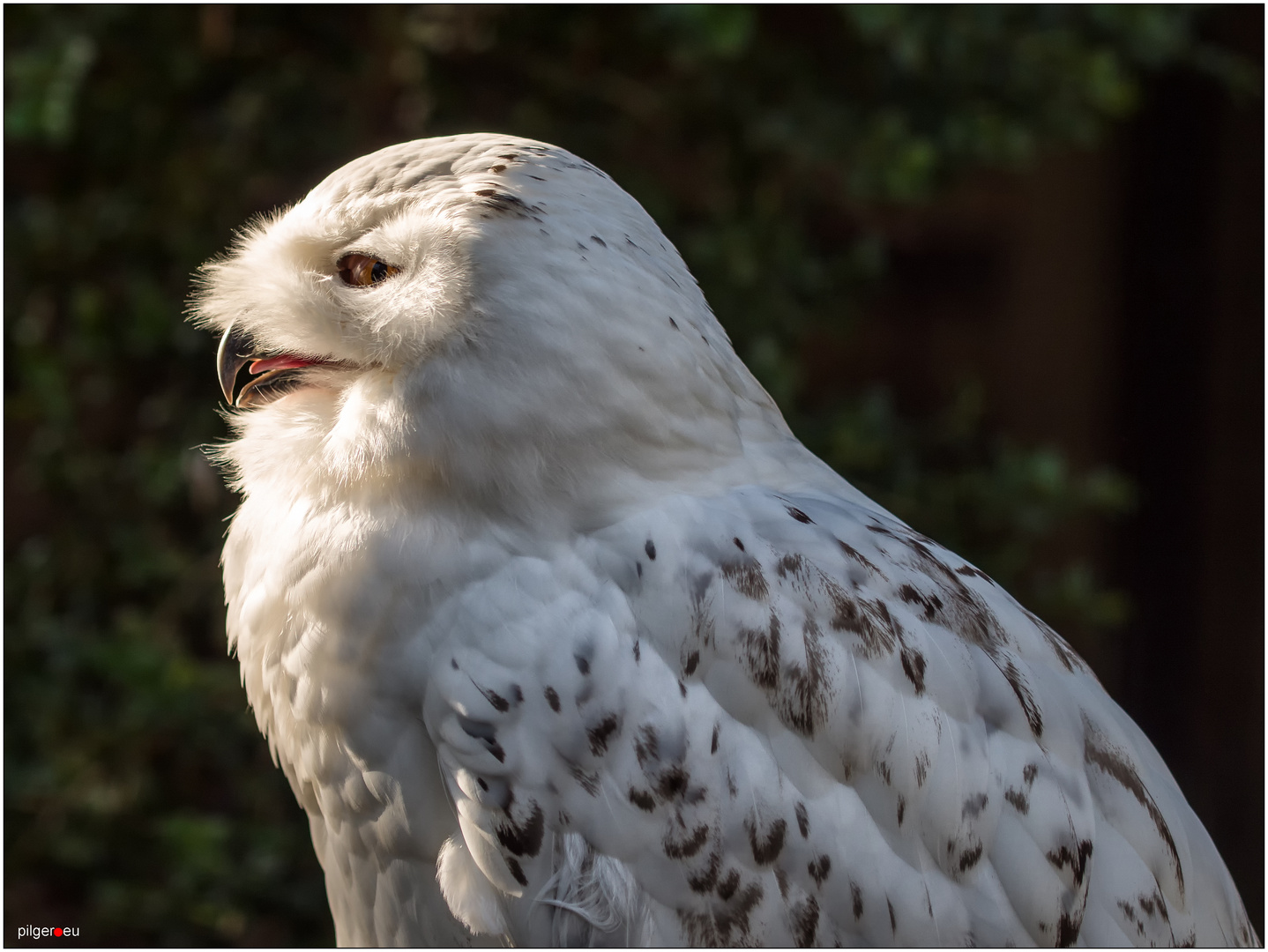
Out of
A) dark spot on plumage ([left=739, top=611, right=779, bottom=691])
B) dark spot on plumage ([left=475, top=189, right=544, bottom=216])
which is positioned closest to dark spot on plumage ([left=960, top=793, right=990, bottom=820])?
dark spot on plumage ([left=739, top=611, right=779, bottom=691])

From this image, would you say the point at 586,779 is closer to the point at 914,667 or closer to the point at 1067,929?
the point at 914,667

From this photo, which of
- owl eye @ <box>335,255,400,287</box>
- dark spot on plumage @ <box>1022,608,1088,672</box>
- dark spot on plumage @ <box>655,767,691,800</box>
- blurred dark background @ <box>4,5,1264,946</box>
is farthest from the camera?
blurred dark background @ <box>4,5,1264,946</box>

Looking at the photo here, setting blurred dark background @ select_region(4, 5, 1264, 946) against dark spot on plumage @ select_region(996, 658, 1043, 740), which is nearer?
dark spot on plumage @ select_region(996, 658, 1043, 740)

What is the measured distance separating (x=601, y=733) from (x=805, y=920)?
0.25 m

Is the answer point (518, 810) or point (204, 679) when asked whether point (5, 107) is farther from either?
point (518, 810)

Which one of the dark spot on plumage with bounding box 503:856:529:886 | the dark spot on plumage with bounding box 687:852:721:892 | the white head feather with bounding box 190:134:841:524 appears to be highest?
the white head feather with bounding box 190:134:841:524

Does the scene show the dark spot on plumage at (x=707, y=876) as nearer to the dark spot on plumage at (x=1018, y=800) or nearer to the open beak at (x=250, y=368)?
the dark spot on plumage at (x=1018, y=800)

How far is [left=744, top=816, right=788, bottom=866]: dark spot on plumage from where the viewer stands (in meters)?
0.99

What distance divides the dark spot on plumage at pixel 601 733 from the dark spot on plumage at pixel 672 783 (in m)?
0.06

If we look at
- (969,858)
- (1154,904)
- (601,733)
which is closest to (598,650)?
(601,733)

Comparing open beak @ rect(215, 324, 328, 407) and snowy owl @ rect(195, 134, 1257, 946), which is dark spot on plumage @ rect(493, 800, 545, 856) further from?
open beak @ rect(215, 324, 328, 407)

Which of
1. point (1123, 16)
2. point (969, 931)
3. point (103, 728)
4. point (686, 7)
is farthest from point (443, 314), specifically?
point (1123, 16)

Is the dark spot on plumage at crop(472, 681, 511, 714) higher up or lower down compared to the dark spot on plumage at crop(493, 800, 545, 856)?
higher up

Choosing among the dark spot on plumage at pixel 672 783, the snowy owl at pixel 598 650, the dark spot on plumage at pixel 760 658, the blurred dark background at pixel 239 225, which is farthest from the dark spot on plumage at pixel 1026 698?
the blurred dark background at pixel 239 225
